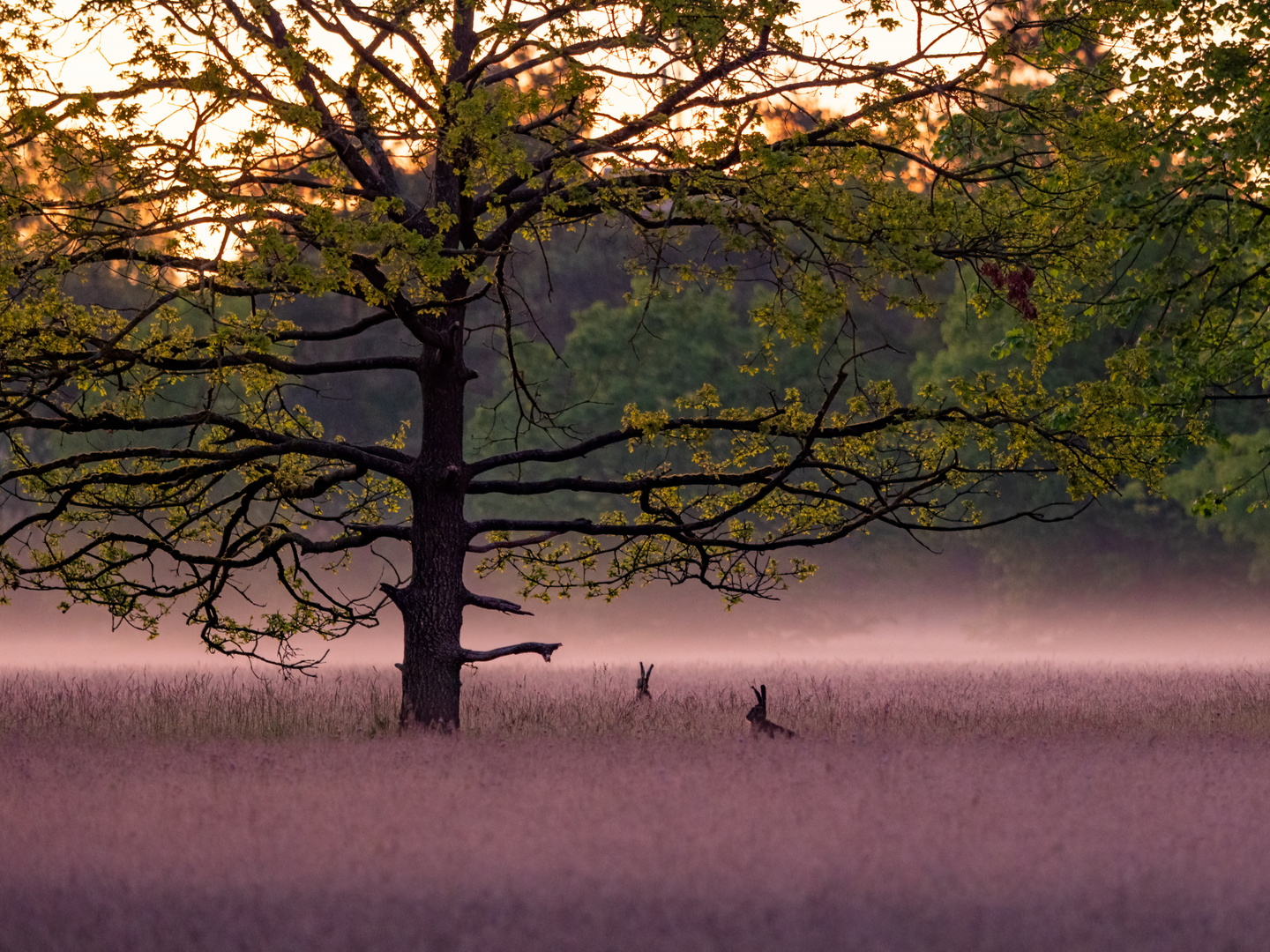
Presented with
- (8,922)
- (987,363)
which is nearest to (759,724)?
(8,922)

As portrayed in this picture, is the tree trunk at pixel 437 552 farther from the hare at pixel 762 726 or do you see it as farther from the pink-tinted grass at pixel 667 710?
the hare at pixel 762 726

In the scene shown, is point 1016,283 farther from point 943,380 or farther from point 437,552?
Result: point 943,380

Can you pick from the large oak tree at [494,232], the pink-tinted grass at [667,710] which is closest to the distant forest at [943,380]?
the pink-tinted grass at [667,710]

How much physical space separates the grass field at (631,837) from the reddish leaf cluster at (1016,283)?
4.23 metres

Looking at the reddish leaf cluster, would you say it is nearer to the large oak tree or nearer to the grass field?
the large oak tree

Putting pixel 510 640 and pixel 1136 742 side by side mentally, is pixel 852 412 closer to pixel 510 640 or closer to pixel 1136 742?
pixel 1136 742

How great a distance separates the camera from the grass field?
6.55 m

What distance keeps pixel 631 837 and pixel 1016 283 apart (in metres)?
7.72

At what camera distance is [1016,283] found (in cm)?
1350

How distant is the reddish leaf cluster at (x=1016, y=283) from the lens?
13391 mm

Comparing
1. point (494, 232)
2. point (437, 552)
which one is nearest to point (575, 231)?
point (494, 232)

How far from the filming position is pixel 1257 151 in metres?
16.1

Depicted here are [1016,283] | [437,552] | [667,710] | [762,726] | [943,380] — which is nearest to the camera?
[762,726]

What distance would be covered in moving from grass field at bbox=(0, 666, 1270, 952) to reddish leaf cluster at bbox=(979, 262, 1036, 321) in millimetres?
4232
